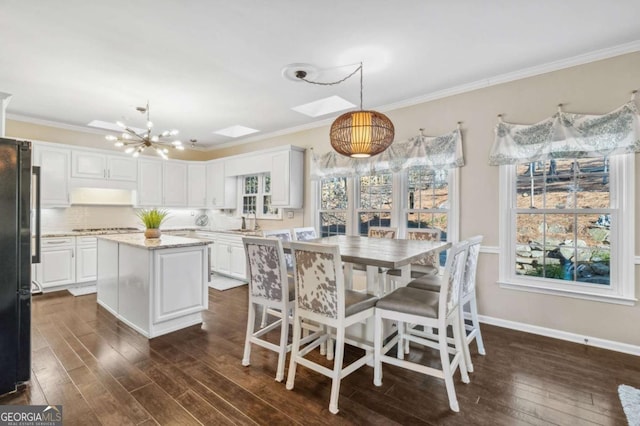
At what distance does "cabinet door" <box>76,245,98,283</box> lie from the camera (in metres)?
5.01

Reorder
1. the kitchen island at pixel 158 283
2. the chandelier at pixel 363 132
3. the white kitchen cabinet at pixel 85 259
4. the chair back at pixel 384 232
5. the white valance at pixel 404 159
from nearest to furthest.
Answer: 1. the chandelier at pixel 363 132
2. the kitchen island at pixel 158 283
3. the white valance at pixel 404 159
4. the chair back at pixel 384 232
5. the white kitchen cabinet at pixel 85 259

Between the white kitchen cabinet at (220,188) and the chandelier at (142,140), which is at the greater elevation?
the chandelier at (142,140)

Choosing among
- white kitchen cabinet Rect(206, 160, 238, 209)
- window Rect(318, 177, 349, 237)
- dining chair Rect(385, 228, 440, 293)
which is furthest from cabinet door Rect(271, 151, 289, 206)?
dining chair Rect(385, 228, 440, 293)

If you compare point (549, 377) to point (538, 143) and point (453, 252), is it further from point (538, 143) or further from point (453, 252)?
point (538, 143)

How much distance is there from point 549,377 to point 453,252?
4.71ft

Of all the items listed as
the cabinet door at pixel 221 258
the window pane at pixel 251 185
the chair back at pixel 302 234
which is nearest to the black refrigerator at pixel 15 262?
the chair back at pixel 302 234

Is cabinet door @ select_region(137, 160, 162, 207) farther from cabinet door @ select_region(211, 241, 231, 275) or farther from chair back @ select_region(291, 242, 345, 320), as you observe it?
chair back @ select_region(291, 242, 345, 320)

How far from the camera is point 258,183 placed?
20.3ft

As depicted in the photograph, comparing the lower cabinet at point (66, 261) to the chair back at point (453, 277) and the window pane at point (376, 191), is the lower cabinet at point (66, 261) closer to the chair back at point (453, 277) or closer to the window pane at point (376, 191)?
the window pane at point (376, 191)

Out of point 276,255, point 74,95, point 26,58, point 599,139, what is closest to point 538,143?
point 599,139

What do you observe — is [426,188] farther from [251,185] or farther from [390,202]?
[251,185]

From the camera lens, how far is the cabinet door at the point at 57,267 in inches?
185

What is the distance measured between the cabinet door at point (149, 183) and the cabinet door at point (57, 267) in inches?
57.6

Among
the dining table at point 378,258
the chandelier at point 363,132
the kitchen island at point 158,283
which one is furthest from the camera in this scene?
the kitchen island at point 158,283
